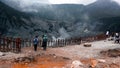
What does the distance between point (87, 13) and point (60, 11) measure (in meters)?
10.7

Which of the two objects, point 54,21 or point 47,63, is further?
point 54,21

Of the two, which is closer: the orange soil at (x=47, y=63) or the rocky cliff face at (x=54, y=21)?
A: the orange soil at (x=47, y=63)

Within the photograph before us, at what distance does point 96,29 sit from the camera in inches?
3831

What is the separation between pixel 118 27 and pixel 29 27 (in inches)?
1124

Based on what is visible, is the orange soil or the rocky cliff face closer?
the orange soil

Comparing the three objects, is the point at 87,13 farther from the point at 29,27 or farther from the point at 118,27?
the point at 29,27

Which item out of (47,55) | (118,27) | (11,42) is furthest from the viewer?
(118,27)

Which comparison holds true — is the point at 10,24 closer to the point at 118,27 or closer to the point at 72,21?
the point at 72,21

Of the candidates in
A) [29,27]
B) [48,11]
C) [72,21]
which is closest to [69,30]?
[72,21]

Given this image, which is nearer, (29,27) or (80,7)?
(29,27)

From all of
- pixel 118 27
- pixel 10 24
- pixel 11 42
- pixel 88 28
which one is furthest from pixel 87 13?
pixel 11 42

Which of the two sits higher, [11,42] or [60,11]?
[60,11]

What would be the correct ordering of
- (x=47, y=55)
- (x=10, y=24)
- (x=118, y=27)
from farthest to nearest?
(x=118, y=27) < (x=10, y=24) < (x=47, y=55)

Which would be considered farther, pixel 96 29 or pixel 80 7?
pixel 80 7
